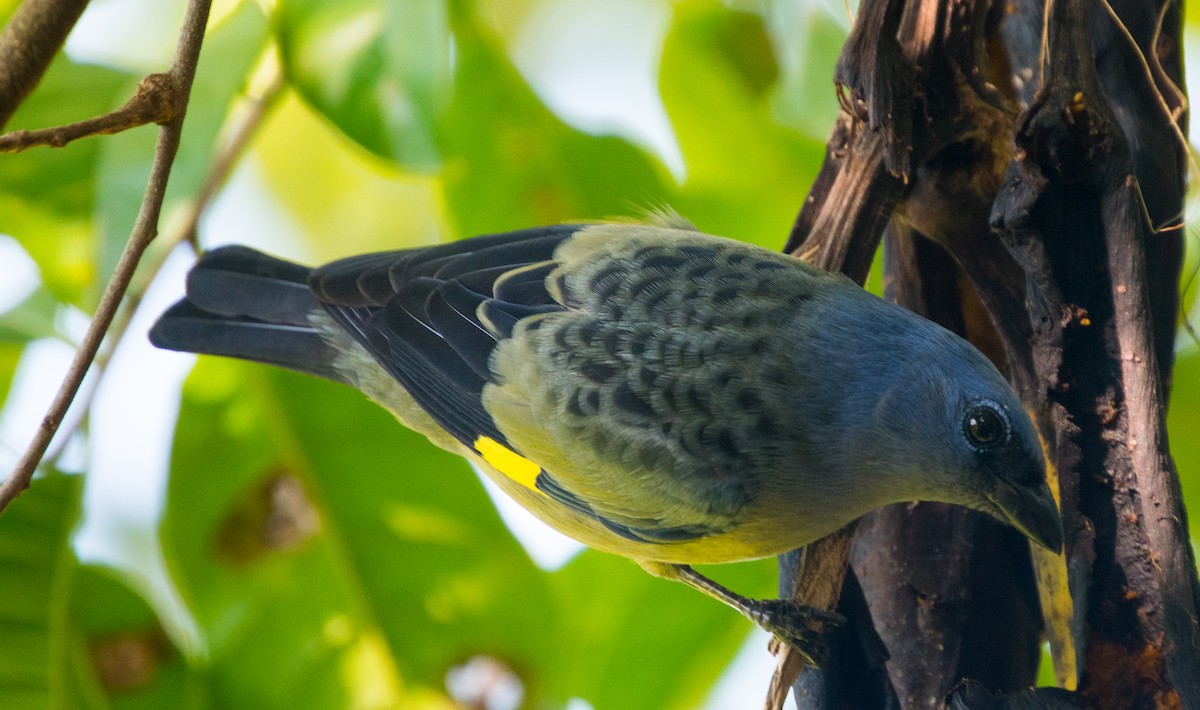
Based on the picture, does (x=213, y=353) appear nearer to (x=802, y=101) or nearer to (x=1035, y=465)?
(x=802, y=101)

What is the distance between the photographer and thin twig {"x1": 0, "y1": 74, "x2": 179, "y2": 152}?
1.53 m

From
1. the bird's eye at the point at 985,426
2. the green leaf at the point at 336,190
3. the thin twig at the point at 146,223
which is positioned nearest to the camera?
the thin twig at the point at 146,223

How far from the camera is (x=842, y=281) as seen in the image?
221 cm

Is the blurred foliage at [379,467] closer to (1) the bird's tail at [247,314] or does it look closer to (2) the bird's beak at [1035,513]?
(1) the bird's tail at [247,314]

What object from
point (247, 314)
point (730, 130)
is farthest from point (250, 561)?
point (730, 130)

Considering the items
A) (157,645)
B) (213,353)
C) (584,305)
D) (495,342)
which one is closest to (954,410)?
(584,305)

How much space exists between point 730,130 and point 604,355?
38.2 inches

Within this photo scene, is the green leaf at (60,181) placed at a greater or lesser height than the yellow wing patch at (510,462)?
greater

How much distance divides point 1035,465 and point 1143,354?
32cm

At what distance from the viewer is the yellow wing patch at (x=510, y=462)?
7.86ft

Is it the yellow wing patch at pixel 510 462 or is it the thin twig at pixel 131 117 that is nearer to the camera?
the thin twig at pixel 131 117

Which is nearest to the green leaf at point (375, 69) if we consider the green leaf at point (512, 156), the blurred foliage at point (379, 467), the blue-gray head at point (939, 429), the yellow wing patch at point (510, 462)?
the blurred foliage at point (379, 467)

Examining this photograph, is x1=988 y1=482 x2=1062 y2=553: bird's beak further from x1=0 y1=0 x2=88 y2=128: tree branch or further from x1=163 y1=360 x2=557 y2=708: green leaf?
x1=0 y1=0 x2=88 y2=128: tree branch

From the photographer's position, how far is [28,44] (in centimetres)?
184
